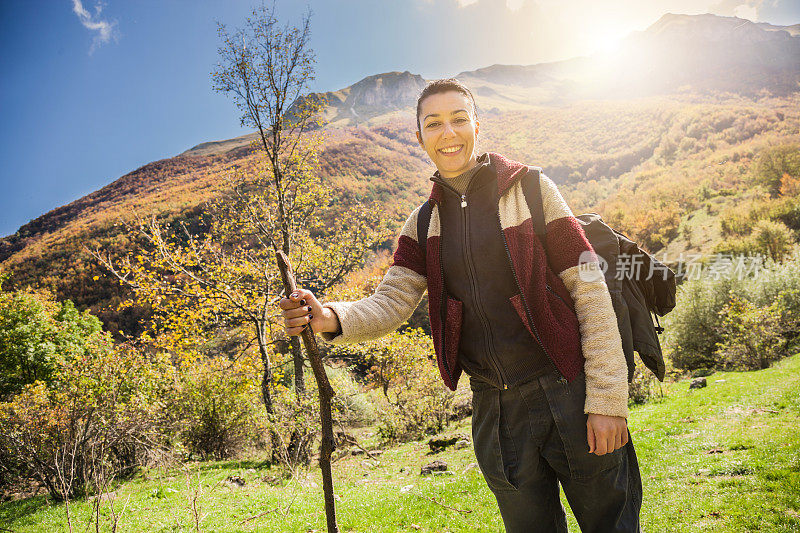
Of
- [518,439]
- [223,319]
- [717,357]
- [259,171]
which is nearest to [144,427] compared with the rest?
[223,319]

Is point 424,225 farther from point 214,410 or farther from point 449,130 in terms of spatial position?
point 214,410

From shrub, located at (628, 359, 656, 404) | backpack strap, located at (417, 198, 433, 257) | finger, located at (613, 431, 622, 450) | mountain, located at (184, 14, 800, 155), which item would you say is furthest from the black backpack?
mountain, located at (184, 14, 800, 155)

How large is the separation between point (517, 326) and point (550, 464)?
55cm

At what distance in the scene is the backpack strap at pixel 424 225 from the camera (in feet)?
6.05

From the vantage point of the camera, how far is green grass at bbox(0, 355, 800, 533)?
14.7 feet

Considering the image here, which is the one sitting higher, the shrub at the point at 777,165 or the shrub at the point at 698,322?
the shrub at the point at 777,165

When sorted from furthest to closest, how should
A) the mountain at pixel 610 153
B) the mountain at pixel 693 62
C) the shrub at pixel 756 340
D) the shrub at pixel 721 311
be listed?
the mountain at pixel 693 62, the mountain at pixel 610 153, the shrub at pixel 721 311, the shrub at pixel 756 340

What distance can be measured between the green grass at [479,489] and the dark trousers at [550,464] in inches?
75.2

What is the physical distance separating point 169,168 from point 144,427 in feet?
264

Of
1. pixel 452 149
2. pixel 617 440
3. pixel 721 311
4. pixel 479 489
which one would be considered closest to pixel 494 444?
pixel 617 440

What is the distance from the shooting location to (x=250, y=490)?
862 centimetres

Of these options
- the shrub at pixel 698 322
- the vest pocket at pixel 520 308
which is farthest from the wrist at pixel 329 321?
the shrub at pixel 698 322

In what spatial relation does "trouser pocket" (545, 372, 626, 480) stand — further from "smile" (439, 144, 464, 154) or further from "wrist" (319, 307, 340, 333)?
"smile" (439, 144, 464, 154)

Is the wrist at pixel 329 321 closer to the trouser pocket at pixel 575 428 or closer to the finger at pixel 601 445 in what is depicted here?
the trouser pocket at pixel 575 428
